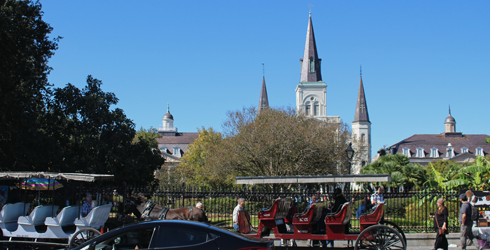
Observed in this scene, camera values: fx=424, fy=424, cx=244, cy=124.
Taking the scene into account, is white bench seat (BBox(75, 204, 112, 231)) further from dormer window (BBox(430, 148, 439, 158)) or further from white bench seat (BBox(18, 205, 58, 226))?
dormer window (BBox(430, 148, 439, 158))

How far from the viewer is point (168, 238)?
6.86 m

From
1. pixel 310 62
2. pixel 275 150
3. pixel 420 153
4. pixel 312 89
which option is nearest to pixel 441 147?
pixel 420 153

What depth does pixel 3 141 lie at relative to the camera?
19.6 meters

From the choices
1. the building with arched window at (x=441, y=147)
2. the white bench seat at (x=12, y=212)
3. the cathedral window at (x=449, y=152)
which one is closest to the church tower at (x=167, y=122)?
the building with arched window at (x=441, y=147)

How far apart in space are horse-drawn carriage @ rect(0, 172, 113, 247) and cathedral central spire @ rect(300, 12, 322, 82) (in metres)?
82.6

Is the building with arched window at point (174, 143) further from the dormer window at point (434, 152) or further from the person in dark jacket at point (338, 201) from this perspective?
the person in dark jacket at point (338, 201)

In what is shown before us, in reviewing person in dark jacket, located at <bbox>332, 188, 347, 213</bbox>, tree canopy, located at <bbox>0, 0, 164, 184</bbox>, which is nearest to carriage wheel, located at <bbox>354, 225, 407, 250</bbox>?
Answer: person in dark jacket, located at <bbox>332, 188, 347, 213</bbox>

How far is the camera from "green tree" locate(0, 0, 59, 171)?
59.9 ft

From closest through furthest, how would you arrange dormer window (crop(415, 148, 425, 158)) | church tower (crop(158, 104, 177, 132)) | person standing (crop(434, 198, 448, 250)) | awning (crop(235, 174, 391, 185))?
person standing (crop(434, 198, 448, 250))
awning (crop(235, 174, 391, 185))
dormer window (crop(415, 148, 425, 158))
church tower (crop(158, 104, 177, 132))

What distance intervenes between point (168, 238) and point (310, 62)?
8973cm

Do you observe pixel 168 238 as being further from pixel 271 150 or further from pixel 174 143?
pixel 174 143

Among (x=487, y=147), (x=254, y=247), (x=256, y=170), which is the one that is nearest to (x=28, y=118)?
(x=254, y=247)

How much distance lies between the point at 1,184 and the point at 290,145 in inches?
848

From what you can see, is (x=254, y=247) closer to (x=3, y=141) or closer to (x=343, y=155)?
(x=3, y=141)
